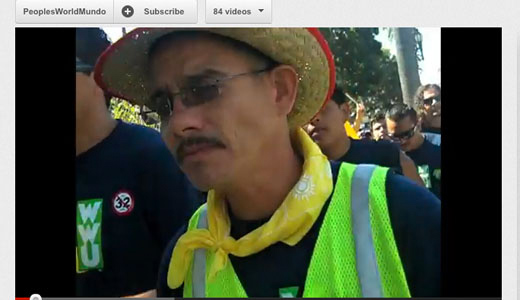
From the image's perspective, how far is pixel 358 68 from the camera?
2170mm

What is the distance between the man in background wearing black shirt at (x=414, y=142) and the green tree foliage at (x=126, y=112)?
891mm

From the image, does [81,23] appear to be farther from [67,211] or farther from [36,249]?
[36,249]

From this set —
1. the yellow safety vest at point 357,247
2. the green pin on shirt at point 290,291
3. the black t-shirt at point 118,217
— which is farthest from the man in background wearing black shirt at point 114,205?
the yellow safety vest at point 357,247

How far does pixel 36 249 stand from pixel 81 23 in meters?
0.88

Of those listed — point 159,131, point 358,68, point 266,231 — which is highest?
point 358,68

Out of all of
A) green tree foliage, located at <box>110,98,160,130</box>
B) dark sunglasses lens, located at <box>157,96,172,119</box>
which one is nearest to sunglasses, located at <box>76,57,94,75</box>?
green tree foliage, located at <box>110,98,160,130</box>

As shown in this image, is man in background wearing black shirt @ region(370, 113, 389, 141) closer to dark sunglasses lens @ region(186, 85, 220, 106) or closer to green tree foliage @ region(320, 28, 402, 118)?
green tree foliage @ region(320, 28, 402, 118)

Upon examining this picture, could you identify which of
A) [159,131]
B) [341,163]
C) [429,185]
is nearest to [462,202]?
[429,185]

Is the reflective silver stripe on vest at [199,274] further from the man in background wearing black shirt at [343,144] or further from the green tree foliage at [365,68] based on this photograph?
the green tree foliage at [365,68]

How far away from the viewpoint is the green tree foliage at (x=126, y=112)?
220cm

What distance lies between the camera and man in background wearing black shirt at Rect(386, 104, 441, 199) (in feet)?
7.12

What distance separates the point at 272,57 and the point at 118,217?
2.83 ft

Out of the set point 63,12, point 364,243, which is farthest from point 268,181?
point 63,12

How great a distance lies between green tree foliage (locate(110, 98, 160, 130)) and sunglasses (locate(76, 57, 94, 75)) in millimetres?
145
